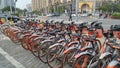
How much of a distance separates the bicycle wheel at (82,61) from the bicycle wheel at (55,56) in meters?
0.86

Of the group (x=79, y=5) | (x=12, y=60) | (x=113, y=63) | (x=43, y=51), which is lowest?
(x=12, y=60)

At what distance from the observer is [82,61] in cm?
600

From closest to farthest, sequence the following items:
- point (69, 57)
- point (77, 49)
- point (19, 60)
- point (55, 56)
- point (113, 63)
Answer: point (113, 63) < point (69, 57) < point (77, 49) < point (55, 56) < point (19, 60)

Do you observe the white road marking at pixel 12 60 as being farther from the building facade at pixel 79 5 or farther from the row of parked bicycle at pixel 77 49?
the building facade at pixel 79 5

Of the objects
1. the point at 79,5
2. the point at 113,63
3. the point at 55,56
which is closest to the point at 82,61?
the point at 55,56

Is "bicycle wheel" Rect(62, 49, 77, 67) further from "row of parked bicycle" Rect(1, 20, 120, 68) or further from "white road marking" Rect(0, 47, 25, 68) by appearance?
"white road marking" Rect(0, 47, 25, 68)

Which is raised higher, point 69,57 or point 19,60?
point 69,57

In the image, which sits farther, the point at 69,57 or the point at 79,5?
A: the point at 79,5

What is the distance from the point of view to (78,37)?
287 inches

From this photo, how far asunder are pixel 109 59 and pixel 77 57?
2.57 ft

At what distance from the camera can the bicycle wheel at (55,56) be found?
6844 millimetres

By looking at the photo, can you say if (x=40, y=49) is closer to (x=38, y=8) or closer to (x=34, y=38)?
(x=34, y=38)

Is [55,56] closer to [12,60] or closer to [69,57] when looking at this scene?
[69,57]

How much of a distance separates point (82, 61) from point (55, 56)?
1088mm
